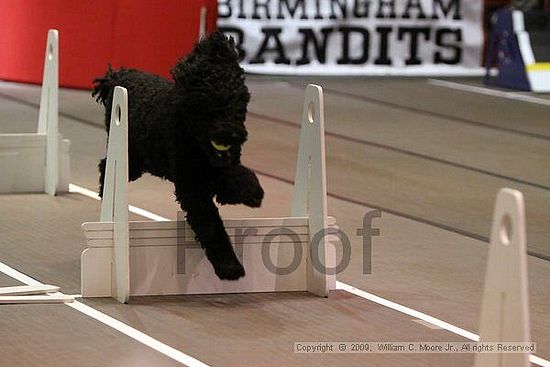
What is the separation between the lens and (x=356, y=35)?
463 inches

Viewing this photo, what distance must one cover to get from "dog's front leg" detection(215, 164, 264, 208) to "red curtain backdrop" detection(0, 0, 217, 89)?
18.7 ft

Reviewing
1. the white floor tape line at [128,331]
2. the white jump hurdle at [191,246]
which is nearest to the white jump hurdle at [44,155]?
the white floor tape line at [128,331]

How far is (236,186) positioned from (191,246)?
0.29m

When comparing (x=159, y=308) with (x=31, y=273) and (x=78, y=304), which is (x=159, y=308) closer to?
(x=78, y=304)

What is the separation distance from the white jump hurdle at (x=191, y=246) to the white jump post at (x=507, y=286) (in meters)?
1.62

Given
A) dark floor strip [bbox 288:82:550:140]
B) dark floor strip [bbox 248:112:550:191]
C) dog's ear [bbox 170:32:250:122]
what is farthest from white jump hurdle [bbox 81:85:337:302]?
dark floor strip [bbox 288:82:550:140]

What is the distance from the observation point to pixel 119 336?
4008mm

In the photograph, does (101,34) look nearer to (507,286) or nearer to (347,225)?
(347,225)

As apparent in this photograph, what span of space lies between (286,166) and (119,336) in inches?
137

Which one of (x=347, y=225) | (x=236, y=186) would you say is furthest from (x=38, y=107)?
(x=236, y=186)

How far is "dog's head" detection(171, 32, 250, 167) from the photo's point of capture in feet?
13.8

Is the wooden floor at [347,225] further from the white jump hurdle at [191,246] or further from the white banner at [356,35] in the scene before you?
the white banner at [356,35]

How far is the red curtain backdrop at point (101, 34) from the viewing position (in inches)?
394

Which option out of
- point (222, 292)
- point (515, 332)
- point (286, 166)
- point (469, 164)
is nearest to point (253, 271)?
point (222, 292)
